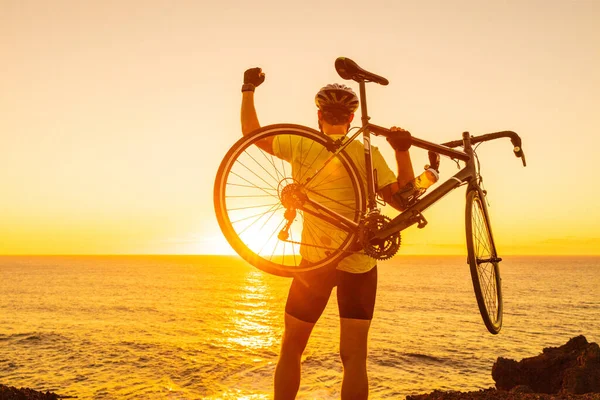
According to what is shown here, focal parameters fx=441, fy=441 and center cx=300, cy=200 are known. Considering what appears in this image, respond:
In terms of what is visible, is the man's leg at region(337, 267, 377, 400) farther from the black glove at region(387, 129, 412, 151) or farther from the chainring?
the black glove at region(387, 129, 412, 151)

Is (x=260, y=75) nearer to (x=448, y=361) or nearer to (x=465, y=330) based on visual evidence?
(x=448, y=361)

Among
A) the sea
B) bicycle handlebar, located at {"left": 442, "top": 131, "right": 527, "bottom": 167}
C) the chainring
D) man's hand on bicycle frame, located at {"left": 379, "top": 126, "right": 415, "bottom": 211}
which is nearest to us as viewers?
the chainring

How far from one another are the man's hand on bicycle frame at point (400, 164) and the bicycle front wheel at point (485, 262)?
25.5 inches

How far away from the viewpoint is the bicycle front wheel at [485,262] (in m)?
3.92

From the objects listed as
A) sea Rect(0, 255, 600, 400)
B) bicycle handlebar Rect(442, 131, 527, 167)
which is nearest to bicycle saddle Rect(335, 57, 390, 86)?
bicycle handlebar Rect(442, 131, 527, 167)

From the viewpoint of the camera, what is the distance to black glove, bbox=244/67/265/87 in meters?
4.01

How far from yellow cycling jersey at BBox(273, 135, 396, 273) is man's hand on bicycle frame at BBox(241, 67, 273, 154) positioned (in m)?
0.22

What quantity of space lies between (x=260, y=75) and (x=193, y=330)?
163 ft

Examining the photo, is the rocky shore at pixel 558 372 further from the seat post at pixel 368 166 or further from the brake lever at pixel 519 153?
the seat post at pixel 368 166

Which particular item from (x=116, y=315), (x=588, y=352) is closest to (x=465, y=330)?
(x=588, y=352)

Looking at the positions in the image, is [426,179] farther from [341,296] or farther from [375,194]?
[341,296]

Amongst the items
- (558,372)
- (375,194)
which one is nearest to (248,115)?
(375,194)

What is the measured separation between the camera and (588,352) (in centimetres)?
1766

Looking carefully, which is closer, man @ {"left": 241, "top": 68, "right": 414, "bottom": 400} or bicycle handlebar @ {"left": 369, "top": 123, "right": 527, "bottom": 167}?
man @ {"left": 241, "top": 68, "right": 414, "bottom": 400}
